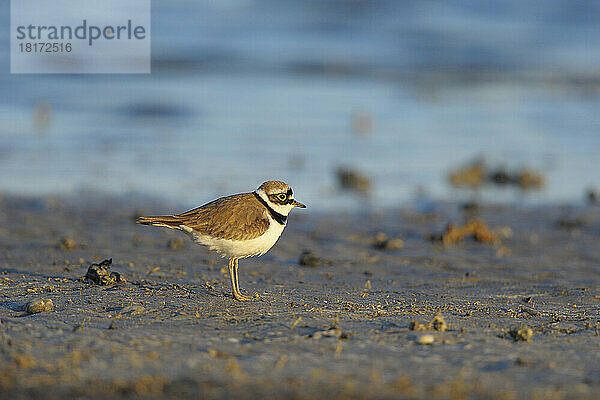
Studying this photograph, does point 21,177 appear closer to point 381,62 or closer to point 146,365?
point 146,365

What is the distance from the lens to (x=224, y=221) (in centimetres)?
624

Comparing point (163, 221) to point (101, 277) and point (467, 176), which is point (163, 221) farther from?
point (467, 176)

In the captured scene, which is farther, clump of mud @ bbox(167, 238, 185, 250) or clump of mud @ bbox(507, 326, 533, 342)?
clump of mud @ bbox(167, 238, 185, 250)

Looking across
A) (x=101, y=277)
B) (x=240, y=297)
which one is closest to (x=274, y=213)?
(x=240, y=297)

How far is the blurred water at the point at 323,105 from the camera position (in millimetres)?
12961

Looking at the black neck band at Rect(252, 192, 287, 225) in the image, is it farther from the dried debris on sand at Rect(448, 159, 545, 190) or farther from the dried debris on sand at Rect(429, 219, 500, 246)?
the dried debris on sand at Rect(448, 159, 545, 190)

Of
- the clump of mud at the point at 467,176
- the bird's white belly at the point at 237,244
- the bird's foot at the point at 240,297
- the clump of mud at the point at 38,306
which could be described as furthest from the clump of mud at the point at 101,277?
the clump of mud at the point at 467,176

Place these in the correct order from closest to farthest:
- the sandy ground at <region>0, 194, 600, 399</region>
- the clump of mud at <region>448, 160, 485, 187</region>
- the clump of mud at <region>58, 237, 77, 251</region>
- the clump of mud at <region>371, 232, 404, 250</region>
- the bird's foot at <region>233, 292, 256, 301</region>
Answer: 1. the sandy ground at <region>0, 194, 600, 399</region>
2. the bird's foot at <region>233, 292, 256, 301</region>
3. the clump of mud at <region>58, 237, 77, 251</region>
4. the clump of mud at <region>371, 232, 404, 250</region>
5. the clump of mud at <region>448, 160, 485, 187</region>

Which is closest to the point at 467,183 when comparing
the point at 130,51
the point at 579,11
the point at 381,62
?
the point at 381,62

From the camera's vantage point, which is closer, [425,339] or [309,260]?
[425,339]

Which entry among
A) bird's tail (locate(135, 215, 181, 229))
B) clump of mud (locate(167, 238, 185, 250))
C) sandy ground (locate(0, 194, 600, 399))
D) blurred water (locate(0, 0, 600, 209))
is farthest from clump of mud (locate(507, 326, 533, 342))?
blurred water (locate(0, 0, 600, 209))

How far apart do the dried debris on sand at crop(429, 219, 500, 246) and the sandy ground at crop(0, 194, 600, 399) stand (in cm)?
12

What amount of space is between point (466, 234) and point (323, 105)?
10211 millimetres

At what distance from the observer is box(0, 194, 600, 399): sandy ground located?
408 centimetres
